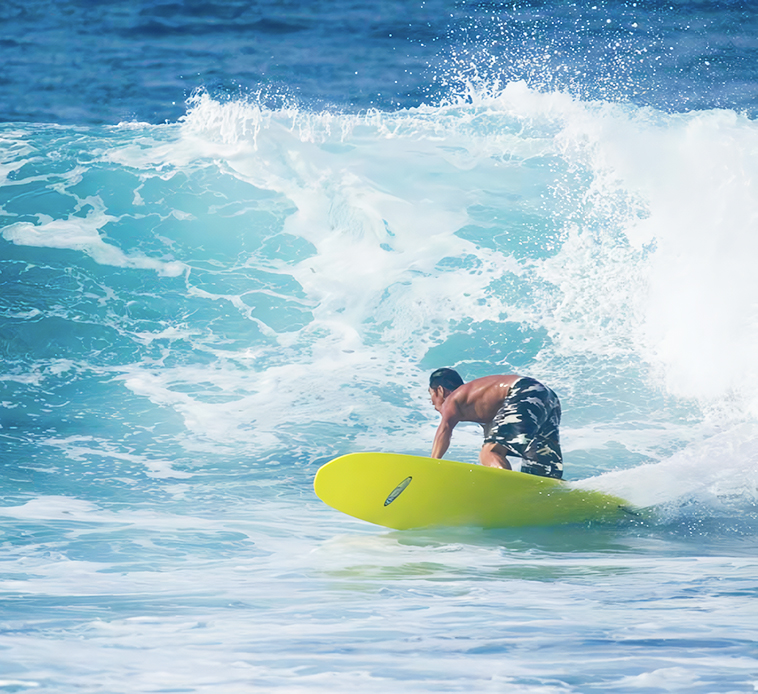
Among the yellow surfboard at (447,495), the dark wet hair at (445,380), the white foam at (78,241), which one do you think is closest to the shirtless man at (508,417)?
the dark wet hair at (445,380)

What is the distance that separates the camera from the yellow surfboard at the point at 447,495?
4.37m

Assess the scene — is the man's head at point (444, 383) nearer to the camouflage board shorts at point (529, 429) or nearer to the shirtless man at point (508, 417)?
the shirtless man at point (508, 417)

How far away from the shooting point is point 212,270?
10.3 meters

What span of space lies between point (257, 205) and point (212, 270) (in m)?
1.43

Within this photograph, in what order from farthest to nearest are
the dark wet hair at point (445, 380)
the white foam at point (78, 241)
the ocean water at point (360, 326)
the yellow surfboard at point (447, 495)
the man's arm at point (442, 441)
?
the white foam at point (78, 241)
the dark wet hair at point (445, 380)
the man's arm at point (442, 441)
the yellow surfboard at point (447, 495)
the ocean water at point (360, 326)

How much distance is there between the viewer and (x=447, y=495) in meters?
4.43

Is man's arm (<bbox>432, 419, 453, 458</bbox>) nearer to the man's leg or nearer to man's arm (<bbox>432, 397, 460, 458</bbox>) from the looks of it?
man's arm (<bbox>432, 397, 460, 458</bbox>)

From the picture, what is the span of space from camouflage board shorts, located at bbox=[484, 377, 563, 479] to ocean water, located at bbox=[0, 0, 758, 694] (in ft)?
0.98

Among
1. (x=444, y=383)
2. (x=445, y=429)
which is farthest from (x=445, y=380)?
(x=445, y=429)

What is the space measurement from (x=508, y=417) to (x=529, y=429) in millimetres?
142

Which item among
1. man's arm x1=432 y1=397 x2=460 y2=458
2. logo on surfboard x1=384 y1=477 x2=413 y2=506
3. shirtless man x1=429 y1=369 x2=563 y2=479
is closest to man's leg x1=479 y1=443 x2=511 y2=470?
shirtless man x1=429 y1=369 x2=563 y2=479

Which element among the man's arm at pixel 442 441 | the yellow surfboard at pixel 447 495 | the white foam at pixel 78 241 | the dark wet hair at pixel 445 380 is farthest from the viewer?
the white foam at pixel 78 241

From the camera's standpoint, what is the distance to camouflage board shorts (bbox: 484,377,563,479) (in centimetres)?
467

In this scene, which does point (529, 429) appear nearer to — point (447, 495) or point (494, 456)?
point (494, 456)
